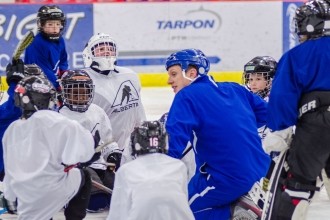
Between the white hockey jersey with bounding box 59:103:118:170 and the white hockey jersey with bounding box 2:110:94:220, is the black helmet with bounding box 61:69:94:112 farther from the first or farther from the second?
the white hockey jersey with bounding box 2:110:94:220

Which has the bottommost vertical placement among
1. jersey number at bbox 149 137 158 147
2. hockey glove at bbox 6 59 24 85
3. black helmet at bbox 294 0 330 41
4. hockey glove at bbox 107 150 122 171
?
hockey glove at bbox 107 150 122 171

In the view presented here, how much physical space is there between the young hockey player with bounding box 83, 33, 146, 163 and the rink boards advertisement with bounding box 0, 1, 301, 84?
17.7 feet

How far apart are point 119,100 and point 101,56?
0.33 meters

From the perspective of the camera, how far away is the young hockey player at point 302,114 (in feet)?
13.7

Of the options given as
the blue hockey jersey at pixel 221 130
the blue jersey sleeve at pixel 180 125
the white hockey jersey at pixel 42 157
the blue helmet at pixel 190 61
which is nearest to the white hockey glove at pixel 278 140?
the blue hockey jersey at pixel 221 130

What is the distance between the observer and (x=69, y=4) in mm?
11430

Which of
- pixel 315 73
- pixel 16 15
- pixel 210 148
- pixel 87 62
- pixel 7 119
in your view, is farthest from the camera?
pixel 16 15

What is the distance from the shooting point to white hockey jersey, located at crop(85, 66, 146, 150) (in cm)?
591

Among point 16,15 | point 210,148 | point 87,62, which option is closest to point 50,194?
point 210,148

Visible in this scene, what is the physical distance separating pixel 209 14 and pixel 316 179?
24.6ft

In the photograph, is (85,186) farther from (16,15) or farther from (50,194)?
(16,15)

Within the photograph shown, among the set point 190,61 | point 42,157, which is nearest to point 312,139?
point 190,61

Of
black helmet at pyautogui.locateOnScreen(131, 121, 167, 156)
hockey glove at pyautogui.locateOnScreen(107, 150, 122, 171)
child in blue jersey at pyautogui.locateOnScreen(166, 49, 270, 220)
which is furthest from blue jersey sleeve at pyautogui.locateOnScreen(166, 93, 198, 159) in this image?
hockey glove at pyautogui.locateOnScreen(107, 150, 122, 171)

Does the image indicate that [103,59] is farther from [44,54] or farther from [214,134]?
[214,134]
